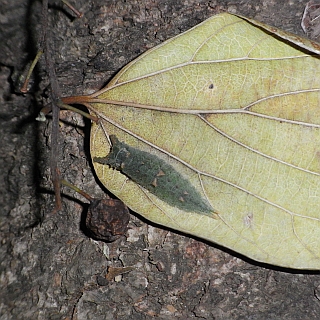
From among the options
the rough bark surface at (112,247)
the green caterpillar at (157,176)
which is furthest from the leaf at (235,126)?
the rough bark surface at (112,247)

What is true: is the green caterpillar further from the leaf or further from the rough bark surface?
the rough bark surface

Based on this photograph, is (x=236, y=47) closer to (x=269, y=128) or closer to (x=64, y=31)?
(x=269, y=128)

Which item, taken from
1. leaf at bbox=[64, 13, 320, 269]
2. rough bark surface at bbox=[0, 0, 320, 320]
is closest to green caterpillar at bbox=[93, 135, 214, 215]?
leaf at bbox=[64, 13, 320, 269]

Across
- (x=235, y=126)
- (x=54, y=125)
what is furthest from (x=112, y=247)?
(x=235, y=126)

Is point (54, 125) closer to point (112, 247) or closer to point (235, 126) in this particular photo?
point (112, 247)

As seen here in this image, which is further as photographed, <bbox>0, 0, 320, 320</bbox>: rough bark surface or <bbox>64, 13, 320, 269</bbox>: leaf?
<bbox>0, 0, 320, 320</bbox>: rough bark surface

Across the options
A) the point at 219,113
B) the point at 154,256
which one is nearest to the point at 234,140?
the point at 219,113
